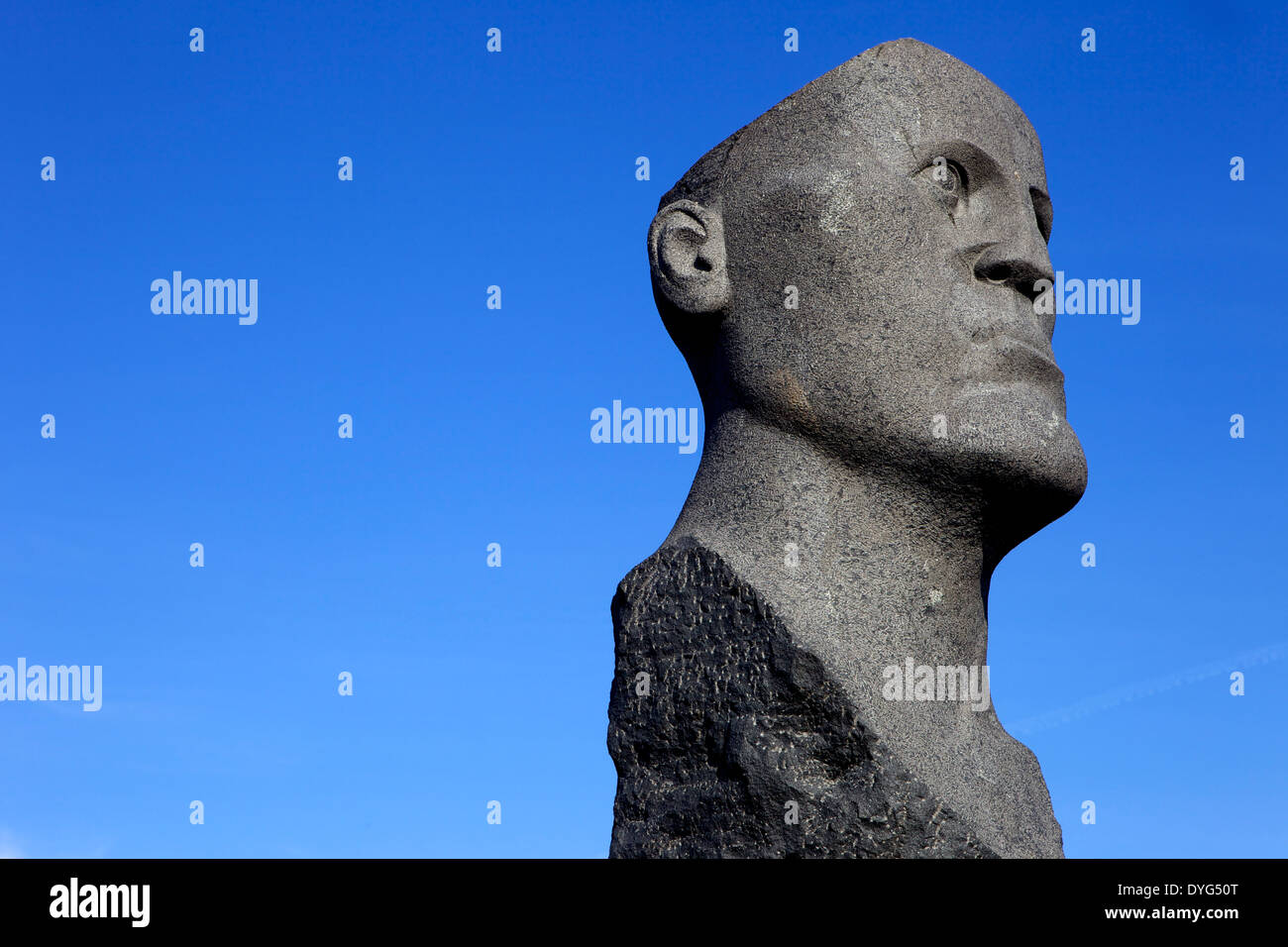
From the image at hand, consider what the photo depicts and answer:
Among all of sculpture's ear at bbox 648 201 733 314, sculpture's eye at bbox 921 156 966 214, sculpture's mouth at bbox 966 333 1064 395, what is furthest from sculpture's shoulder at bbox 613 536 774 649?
sculpture's eye at bbox 921 156 966 214

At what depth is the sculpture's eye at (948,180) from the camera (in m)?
6.89

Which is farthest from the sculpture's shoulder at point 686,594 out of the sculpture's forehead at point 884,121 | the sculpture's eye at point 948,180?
the sculpture's eye at point 948,180

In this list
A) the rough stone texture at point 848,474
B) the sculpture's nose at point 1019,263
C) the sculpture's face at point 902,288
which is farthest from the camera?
the sculpture's nose at point 1019,263

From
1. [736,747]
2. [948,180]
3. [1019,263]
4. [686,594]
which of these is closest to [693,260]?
[948,180]

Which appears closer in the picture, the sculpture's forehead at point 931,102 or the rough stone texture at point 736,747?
the rough stone texture at point 736,747

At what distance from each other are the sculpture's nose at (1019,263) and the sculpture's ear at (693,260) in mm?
1133

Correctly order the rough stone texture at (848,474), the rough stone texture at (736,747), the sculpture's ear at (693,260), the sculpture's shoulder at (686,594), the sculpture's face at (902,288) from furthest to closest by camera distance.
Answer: the sculpture's ear at (693,260) → the sculpture's face at (902,288) → the sculpture's shoulder at (686,594) → the rough stone texture at (848,474) → the rough stone texture at (736,747)

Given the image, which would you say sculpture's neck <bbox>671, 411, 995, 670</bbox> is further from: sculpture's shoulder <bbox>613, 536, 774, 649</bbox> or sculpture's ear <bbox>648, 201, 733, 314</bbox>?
sculpture's ear <bbox>648, 201, 733, 314</bbox>

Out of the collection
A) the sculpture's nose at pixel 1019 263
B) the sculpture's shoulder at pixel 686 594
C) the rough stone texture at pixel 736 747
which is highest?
the sculpture's nose at pixel 1019 263

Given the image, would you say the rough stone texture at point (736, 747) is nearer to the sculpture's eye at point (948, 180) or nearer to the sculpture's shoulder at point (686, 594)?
the sculpture's shoulder at point (686, 594)

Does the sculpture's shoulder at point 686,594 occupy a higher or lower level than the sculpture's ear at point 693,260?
lower

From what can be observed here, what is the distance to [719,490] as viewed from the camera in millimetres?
6922

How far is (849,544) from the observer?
6.62 metres
